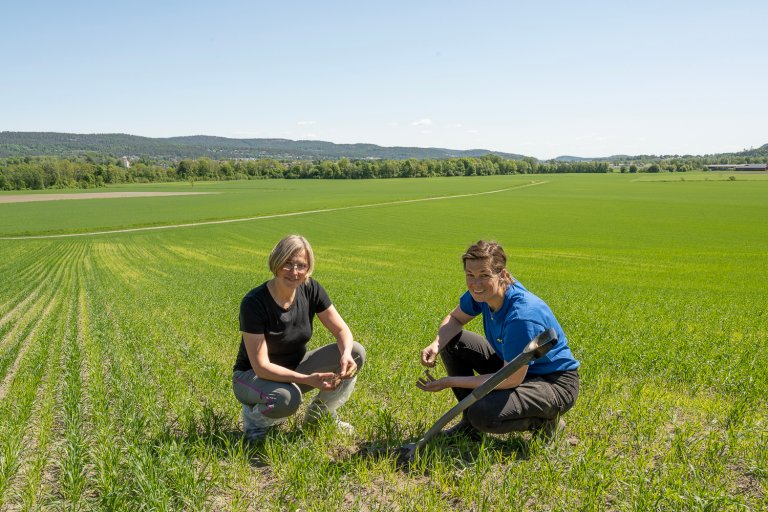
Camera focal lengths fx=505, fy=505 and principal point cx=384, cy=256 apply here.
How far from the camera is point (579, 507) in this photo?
3.49m

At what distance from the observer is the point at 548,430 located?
14.6ft

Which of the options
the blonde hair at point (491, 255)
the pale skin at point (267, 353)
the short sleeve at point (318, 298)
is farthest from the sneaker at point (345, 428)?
the blonde hair at point (491, 255)

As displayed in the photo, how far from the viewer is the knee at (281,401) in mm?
4590

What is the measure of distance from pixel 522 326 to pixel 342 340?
1.81 metres

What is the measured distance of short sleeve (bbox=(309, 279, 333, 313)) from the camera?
496cm

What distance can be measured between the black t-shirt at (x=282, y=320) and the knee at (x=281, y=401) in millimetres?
398

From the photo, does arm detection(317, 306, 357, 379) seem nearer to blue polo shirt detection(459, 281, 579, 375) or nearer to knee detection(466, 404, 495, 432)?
knee detection(466, 404, 495, 432)

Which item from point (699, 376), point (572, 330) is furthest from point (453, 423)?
point (572, 330)

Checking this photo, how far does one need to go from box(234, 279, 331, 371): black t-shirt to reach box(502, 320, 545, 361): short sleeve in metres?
1.88

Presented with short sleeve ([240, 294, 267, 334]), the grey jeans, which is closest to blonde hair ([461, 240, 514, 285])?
the grey jeans

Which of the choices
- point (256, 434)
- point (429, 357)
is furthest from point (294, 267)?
point (256, 434)

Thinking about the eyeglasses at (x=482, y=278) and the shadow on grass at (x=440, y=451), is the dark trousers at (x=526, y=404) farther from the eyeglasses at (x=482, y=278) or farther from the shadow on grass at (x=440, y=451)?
the eyeglasses at (x=482, y=278)

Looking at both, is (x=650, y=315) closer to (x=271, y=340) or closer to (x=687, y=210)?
(x=271, y=340)

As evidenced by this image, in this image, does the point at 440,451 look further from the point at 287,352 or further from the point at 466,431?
the point at 287,352
